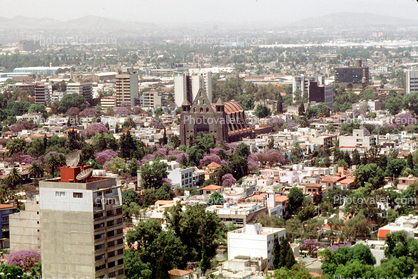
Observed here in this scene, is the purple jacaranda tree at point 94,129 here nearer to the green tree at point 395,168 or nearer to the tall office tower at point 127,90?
the tall office tower at point 127,90

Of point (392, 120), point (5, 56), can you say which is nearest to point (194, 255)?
point (392, 120)

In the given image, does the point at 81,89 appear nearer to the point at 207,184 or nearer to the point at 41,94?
the point at 41,94

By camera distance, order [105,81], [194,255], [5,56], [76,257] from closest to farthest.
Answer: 1. [76,257]
2. [194,255]
3. [105,81]
4. [5,56]

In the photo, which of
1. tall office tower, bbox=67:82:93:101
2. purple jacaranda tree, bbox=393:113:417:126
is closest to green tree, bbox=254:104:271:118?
purple jacaranda tree, bbox=393:113:417:126

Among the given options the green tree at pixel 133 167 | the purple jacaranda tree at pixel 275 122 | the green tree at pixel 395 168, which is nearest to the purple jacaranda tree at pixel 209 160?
the green tree at pixel 133 167

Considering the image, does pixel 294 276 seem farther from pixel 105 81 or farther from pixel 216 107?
pixel 105 81

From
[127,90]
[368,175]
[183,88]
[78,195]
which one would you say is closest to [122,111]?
[183,88]
